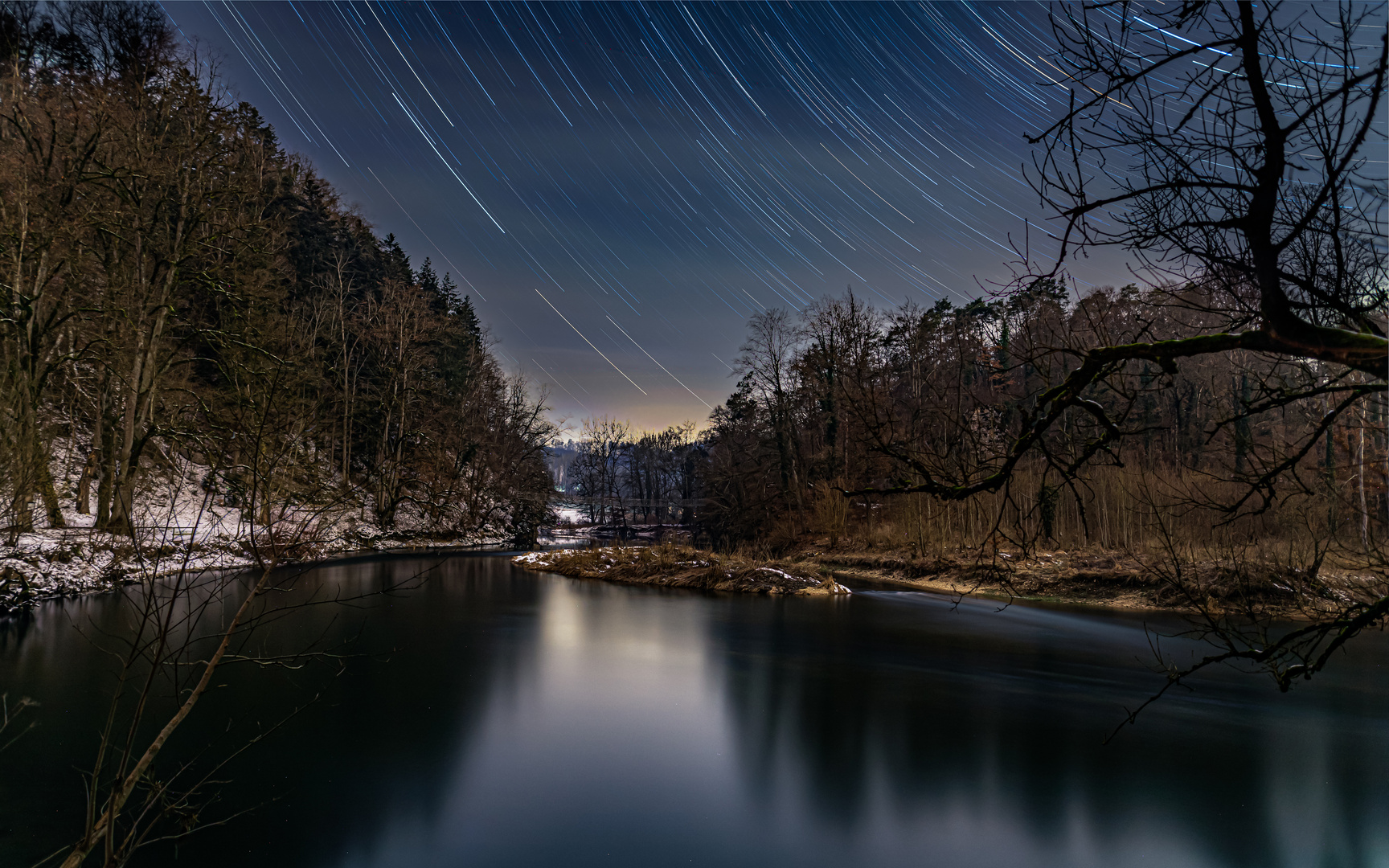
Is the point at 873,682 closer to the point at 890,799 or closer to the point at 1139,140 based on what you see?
the point at 890,799

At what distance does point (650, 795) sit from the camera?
8250mm

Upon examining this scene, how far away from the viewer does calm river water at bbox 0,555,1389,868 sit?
7.00m

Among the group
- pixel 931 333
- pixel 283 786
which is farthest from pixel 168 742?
pixel 931 333

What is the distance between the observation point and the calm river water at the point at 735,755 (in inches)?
276

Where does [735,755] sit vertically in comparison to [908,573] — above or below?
below

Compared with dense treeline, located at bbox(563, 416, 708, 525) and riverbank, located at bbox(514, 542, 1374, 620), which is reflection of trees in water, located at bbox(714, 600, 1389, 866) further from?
dense treeline, located at bbox(563, 416, 708, 525)

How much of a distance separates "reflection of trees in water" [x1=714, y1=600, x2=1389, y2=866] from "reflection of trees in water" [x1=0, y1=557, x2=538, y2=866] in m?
4.34

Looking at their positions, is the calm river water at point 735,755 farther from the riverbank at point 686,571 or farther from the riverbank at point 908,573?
the riverbank at point 686,571

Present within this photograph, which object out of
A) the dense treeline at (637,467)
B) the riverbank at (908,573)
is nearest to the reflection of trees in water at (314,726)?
the riverbank at (908,573)

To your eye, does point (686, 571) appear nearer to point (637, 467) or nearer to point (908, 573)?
point (908, 573)

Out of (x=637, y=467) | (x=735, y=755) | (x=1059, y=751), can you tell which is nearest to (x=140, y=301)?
(x=735, y=755)

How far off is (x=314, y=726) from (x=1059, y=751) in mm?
10242

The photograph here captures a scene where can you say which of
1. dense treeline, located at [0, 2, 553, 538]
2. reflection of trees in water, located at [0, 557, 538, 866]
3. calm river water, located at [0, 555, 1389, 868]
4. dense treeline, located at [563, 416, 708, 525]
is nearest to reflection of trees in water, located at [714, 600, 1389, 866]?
calm river water, located at [0, 555, 1389, 868]

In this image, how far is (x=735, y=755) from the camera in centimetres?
970
